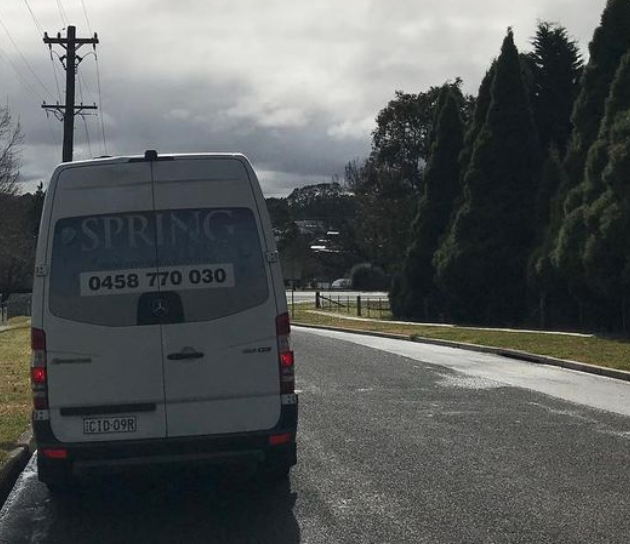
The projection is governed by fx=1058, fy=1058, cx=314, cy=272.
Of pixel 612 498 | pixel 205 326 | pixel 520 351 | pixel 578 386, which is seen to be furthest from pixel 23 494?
pixel 520 351

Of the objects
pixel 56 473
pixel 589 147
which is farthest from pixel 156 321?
pixel 589 147

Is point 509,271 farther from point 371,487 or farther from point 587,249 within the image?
point 371,487

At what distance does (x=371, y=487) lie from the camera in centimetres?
859

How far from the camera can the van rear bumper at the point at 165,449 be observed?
7.63 m

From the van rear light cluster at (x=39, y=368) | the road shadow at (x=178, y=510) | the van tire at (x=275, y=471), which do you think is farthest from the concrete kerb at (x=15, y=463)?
the van tire at (x=275, y=471)

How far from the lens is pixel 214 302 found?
25.4 ft

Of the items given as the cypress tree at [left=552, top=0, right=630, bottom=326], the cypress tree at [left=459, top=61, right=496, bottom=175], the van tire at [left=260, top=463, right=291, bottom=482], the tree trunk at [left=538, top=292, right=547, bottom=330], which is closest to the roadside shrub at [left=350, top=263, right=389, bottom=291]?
the cypress tree at [left=459, top=61, right=496, bottom=175]

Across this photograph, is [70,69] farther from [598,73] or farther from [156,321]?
[156,321]

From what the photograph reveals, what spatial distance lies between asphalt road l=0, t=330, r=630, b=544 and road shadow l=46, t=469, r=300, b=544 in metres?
0.01

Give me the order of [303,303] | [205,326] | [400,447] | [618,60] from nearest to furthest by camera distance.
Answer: [205,326]
[400,447]
[618,60]
[303,303]

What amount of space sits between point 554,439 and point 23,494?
5.44 metres

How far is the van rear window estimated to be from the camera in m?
7.64

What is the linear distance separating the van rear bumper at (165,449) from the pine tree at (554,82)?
1413 inches

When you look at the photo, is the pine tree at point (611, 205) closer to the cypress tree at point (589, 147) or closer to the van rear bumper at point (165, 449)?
the cypress tree at point (589, 147)
